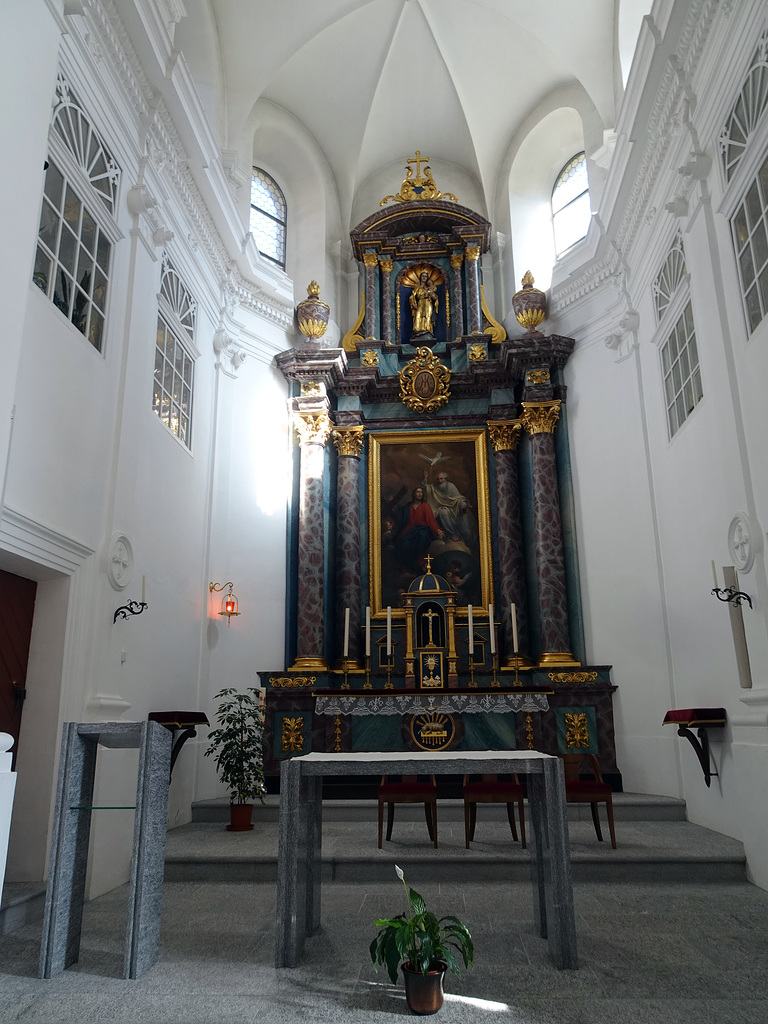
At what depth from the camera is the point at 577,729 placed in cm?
930

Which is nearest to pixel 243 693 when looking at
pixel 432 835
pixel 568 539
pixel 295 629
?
pixel 295 629

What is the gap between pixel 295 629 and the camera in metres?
10.6

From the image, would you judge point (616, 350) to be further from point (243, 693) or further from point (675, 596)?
point (243, 693)

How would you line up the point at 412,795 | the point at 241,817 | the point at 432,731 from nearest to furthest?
the point at 412,795
the point at 241,817
the point at 432,731

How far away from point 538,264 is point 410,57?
3542mm

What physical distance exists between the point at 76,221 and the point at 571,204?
798 cm

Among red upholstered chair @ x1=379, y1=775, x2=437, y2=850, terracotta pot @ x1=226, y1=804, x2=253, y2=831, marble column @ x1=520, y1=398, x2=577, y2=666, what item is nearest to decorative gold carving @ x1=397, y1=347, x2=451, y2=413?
marble column @ x1=520, y1=398, x2=577, y2=666

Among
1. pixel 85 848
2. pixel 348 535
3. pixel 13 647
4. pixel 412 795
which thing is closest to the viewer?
pixel 85 848

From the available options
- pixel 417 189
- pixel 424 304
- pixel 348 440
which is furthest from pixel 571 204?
pixel 348 440

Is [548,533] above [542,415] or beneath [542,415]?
beneath

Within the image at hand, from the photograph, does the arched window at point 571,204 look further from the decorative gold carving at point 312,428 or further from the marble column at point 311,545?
the marble column at point 311,545

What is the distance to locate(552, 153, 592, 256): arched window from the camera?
1169cm

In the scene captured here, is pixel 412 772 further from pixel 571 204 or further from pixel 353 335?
pixel 571 204

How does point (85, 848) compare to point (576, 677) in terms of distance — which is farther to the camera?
point (576, 677)
